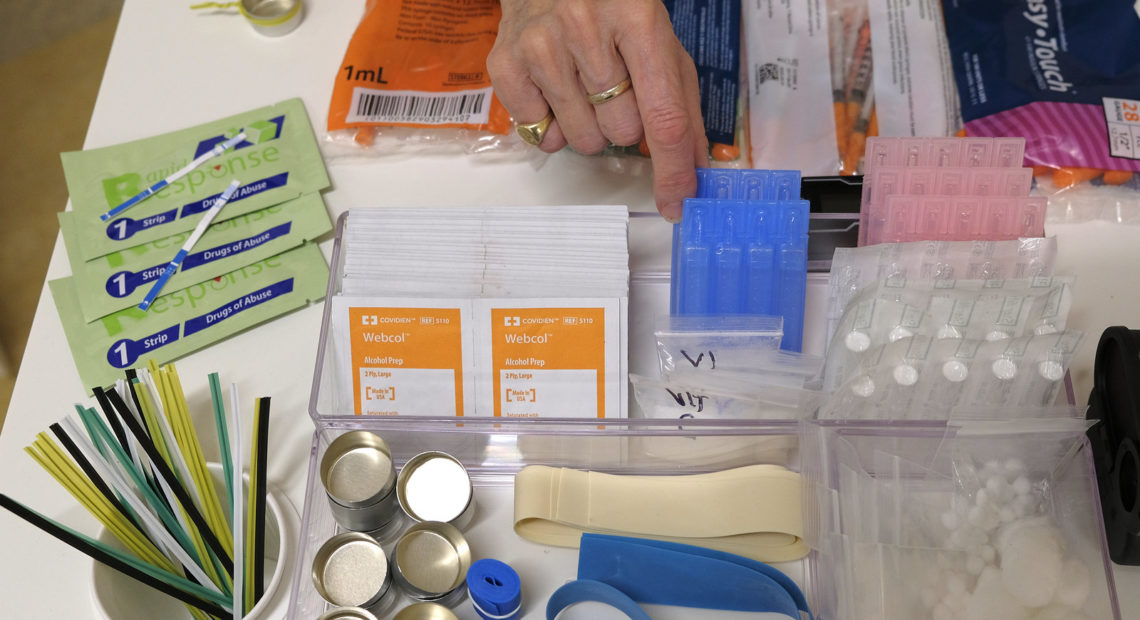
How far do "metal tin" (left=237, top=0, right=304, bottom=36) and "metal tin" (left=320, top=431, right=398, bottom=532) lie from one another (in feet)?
2.14

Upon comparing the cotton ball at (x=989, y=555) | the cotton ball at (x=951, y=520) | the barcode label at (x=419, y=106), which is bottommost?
the cotton ball at (x=989, y=555)

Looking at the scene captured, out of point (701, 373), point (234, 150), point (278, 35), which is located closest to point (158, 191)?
point (234, 150)

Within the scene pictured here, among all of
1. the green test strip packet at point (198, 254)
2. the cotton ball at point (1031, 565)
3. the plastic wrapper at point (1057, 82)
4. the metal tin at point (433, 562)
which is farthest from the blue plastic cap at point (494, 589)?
Result: the plastic wrapper at point (1057, 82)

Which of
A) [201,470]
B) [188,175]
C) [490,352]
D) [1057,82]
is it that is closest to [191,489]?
[201,470]

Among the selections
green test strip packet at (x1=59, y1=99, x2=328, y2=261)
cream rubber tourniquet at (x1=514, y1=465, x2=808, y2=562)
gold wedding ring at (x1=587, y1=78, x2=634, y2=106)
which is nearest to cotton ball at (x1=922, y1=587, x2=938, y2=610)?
cream rubber tourniquet at (x1=514, y1=465, x2=808, y2=562)

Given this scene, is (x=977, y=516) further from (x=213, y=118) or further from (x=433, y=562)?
(x=213, y=118)

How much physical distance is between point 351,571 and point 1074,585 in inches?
21.0

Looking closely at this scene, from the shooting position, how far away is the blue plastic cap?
66cm

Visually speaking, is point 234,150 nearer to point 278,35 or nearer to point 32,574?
point 278,35

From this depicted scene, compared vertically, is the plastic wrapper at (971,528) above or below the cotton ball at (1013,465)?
below

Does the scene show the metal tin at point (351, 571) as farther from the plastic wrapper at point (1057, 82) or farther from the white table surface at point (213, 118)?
the plastic wrapper at point (1057, 82)

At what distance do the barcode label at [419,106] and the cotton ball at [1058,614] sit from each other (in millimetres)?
738

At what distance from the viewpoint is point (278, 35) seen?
3.79ft

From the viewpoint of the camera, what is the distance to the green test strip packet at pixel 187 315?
90 centimetres
